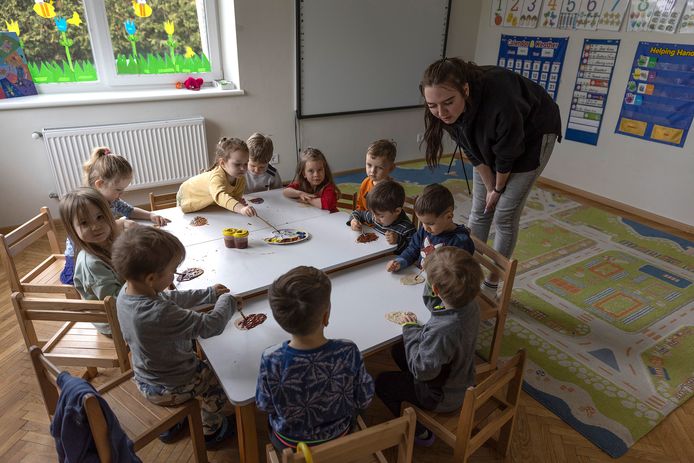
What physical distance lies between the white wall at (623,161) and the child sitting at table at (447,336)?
11.7 feet

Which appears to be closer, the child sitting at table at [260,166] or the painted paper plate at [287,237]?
the painted paper plate at [287,237]

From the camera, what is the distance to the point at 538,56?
4918 millimetres

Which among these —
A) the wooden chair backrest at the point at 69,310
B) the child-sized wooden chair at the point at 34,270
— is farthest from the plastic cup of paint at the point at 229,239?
the child-sized wooden chair at the point at 34,270

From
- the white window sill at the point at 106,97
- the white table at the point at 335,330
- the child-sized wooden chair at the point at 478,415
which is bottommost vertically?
the child-sized wooden chair at the point at 478,415

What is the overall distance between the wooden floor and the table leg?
39cm

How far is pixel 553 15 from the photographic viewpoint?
4.68 m

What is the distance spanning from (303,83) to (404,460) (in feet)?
13.0

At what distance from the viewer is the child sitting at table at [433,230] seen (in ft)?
6.47

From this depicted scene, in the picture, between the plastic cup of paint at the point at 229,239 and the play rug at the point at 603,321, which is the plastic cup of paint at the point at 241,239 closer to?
the plastic cup of paint at the point at 229,239

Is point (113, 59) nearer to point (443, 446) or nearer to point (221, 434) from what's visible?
point (221, 434)

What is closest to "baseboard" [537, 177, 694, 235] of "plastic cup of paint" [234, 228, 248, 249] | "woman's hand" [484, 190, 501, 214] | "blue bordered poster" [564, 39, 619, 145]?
"blue bordered poster" [564, 39, 619, 145]

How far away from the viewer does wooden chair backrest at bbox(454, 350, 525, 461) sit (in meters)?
1.41

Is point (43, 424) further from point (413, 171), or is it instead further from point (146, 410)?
point (413, 171)

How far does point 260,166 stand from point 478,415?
1978 mm
